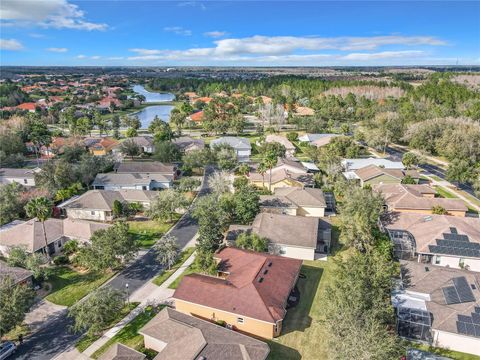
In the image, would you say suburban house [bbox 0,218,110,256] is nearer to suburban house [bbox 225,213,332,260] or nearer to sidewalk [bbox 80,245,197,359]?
sidewalk [bbox 80,245,197,359]

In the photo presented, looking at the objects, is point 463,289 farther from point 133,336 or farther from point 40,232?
point 40,232

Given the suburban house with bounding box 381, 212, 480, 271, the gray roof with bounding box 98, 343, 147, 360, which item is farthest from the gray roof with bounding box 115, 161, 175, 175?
the gray roof with bounding box 98, 343, 147, 360

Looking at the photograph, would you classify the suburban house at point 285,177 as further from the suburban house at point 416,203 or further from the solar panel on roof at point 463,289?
the solar panel on roof at point 463,289

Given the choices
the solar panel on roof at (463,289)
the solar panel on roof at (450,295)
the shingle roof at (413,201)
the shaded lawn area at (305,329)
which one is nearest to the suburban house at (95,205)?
the shaded lawn area at (305,329)

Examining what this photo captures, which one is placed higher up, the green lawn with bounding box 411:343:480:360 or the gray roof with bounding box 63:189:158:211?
the gray roof with bounding box 63:189:158:211

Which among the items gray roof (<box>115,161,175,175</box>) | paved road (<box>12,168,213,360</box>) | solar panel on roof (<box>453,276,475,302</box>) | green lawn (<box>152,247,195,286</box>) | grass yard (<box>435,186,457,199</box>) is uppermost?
gray roof (<box>115,161,175,175</box>)

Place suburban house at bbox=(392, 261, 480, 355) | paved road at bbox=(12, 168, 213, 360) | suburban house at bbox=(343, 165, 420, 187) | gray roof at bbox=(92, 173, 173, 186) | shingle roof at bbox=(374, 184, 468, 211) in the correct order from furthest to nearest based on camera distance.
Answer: suburban house at bbox=(343, 165, 420, 187), gray roof at bbox=(92, 173, 173, 186), shingle roof at bbox=(374, 184, 468, 211), paved road at bbox=(12, 168, 213, 360), suburban house at bbox=(392, 261, 480, 355)

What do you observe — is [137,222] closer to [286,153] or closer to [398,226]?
[398,226]

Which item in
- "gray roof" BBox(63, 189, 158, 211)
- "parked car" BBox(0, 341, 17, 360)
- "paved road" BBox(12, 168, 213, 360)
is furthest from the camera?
"gray roof" BBox(63, 189, 158, 211)
